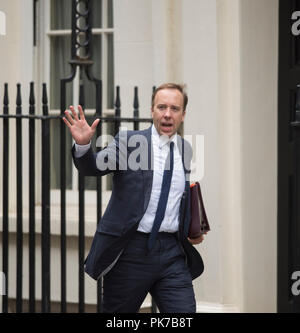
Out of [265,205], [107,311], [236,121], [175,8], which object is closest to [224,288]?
[265,205]

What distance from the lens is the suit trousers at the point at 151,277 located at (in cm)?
414

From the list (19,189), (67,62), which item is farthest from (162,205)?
(67,62)

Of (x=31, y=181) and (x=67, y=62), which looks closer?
(x=31, y=181)

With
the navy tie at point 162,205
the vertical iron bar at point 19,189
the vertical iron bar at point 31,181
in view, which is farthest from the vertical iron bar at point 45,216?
the navy tie at point 162,205

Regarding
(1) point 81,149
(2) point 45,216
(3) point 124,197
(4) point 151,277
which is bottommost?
(4) point 151,277

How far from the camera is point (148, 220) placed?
4.15 m

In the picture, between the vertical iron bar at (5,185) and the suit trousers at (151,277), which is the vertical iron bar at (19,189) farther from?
the suit trousers at (151,277)

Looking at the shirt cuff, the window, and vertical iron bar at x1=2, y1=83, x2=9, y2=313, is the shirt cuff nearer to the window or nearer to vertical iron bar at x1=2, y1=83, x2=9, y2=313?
vertical iron bar at x1=2, y1=83, x2=9, y2=313

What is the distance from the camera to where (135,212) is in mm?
4129

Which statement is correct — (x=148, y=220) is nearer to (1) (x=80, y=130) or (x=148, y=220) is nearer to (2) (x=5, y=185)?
(1) (x=80, y=130)

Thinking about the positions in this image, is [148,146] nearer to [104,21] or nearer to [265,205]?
[265,205]

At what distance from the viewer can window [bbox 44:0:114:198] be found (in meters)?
7.03

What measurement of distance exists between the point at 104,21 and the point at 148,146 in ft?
10.1

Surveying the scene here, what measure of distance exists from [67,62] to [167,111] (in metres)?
3.12
